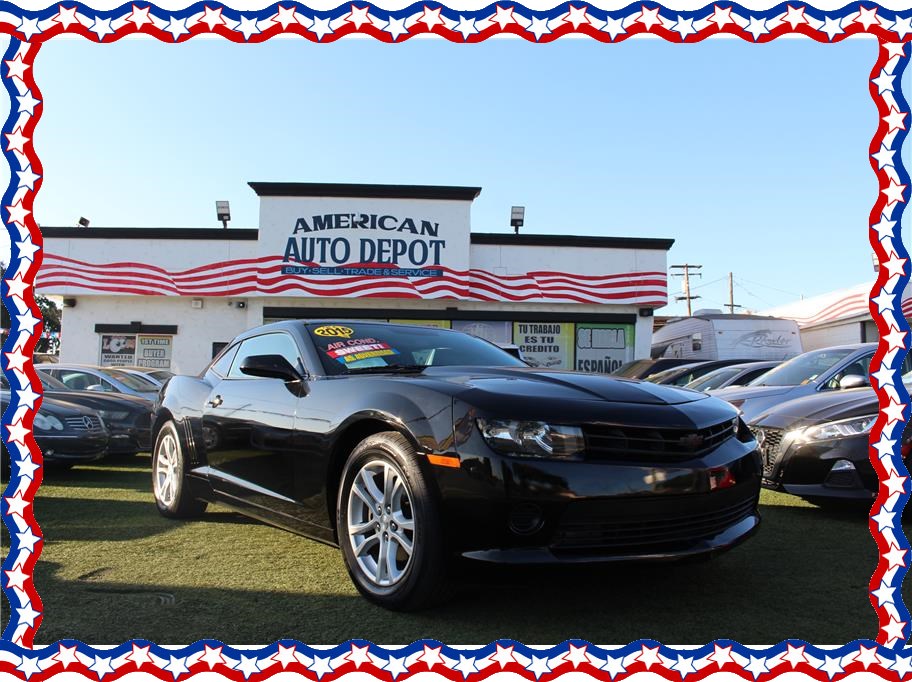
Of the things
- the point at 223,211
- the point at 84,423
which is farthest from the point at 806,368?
the point at 223,211

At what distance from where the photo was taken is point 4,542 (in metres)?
3.96

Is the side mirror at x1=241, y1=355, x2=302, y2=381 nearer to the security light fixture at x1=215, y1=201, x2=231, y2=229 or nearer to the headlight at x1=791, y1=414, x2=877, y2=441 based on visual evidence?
the headlight at x1=791, y1=414, x2=877, y2=441

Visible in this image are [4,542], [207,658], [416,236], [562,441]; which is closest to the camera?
[207,658]

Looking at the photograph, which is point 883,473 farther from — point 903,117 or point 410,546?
point 410,546

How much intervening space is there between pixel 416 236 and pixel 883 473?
Answer: 17727 mm

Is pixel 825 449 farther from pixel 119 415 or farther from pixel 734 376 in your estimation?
pixel 119 415

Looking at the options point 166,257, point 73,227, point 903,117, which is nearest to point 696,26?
point 903,117

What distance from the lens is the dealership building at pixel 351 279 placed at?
19500 mm

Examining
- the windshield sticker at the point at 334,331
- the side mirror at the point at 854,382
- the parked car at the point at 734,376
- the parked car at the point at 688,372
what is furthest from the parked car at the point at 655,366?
the windshield sticker at the point at 334,331

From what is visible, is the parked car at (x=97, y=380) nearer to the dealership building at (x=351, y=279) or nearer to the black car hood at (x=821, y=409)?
the black car hood at (x=821, y=409)

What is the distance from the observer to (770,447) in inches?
209

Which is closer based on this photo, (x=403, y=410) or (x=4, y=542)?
(x=403, y=410)

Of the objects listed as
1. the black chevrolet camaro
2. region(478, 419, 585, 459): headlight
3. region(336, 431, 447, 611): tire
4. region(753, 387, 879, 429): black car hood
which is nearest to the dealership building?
region(753, 387, 879, 429): black car hood

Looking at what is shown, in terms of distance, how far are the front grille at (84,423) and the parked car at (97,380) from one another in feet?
7.61
